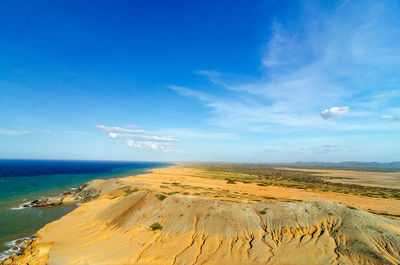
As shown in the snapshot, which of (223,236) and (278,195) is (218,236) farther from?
(278,195)

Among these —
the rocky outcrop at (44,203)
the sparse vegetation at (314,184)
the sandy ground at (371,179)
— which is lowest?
the sandy ground at (371,179)

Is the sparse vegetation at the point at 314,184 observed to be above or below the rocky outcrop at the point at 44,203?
above

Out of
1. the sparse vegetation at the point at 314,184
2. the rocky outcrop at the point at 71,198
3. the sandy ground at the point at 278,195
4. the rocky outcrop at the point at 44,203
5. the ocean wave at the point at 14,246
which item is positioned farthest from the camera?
the sparse vegetation at the point at 314,184

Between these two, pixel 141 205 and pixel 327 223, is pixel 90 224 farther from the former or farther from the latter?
pixel 327 223

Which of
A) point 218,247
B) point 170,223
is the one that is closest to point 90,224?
point 170,223

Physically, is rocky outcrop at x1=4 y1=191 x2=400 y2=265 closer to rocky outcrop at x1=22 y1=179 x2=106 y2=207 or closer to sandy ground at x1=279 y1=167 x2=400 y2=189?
rocky outcrop at x1=22 y1=179 x2=106 y2=207

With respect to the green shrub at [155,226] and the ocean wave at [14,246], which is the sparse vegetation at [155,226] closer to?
the green shrub at [155,226]

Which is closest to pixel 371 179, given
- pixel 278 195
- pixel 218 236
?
pixel 278 195

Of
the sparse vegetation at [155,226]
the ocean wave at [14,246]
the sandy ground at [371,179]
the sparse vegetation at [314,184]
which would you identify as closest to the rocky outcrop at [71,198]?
the ocean wave at [14,246]
